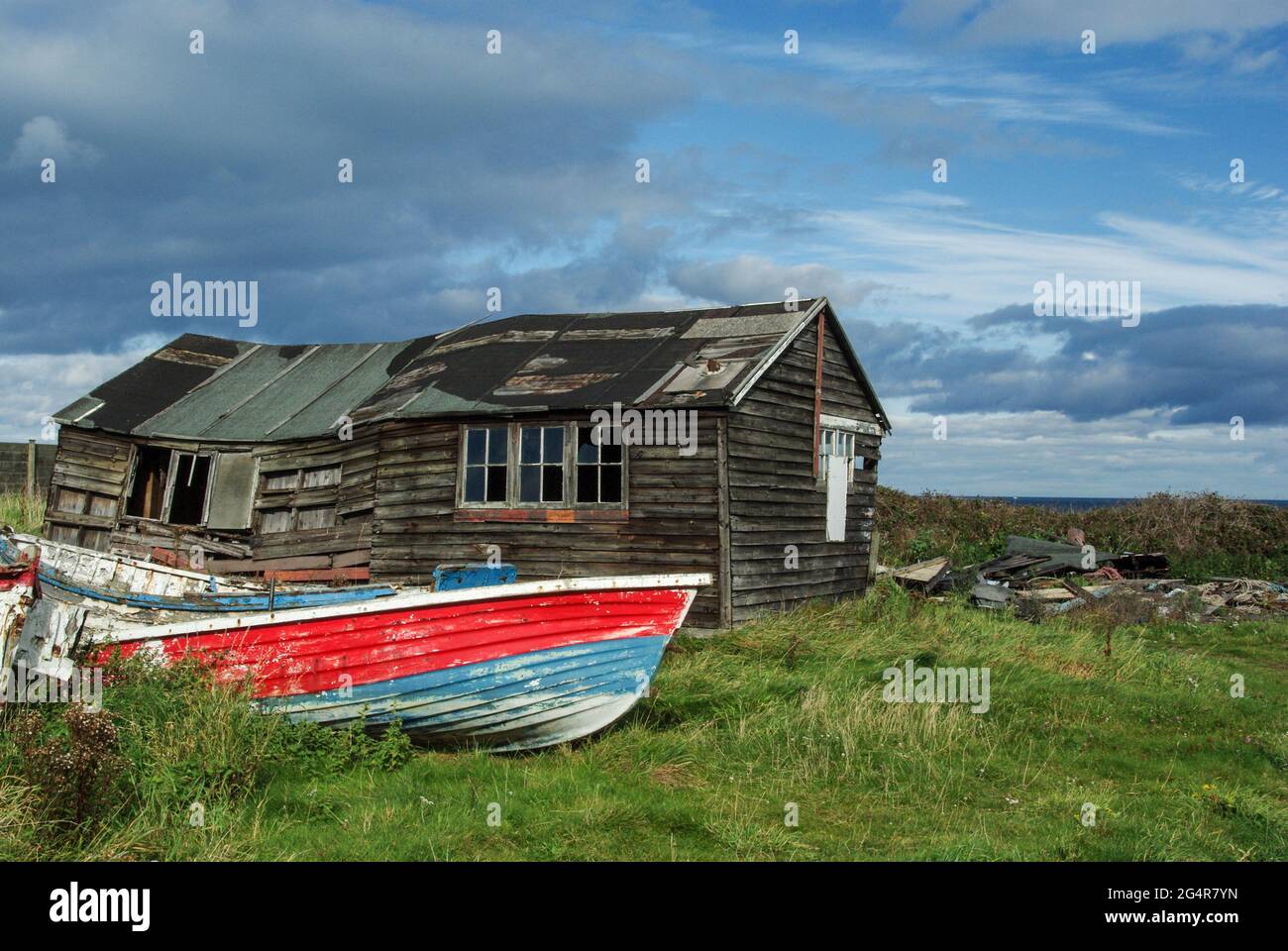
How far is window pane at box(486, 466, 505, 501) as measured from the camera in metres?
16.3

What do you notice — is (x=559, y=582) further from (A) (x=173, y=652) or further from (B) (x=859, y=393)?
(B) (x=859, y=393)

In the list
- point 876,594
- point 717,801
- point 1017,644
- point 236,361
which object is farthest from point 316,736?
point 236,361

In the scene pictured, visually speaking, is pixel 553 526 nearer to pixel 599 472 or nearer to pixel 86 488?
pixel 599 472

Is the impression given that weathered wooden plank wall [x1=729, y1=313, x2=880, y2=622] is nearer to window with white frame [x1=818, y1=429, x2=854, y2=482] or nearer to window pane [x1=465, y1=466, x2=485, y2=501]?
window with white frame [x1=818, y1=429, x2=854, y2=482]

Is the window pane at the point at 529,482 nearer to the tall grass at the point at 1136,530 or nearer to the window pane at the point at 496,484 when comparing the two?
the window pane at the point at 496,484

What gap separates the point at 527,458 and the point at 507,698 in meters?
7.92

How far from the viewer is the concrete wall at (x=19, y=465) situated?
3058cm

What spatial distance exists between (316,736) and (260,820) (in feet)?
5.10

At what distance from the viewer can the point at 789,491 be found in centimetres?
1681

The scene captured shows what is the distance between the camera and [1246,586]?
21547mm

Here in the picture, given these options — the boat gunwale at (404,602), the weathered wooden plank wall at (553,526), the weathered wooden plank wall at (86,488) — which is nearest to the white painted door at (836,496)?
the weathered wooden plank wall at (553,526)

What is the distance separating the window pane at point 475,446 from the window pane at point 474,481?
90mm

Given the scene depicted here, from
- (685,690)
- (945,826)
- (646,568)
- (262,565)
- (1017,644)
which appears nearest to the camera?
(945,826)

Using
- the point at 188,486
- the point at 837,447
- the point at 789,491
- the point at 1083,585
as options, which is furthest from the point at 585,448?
the point at 1083,585
